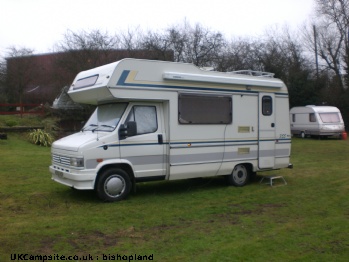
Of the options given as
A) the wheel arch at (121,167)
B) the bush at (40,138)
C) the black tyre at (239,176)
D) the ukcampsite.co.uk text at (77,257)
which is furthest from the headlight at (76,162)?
the bush at (40,138)

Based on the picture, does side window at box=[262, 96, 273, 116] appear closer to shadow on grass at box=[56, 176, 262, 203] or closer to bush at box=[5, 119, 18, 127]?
shadow on grass at box=[56, 176, 262, 203]

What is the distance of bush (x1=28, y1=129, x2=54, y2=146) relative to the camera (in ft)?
62.0

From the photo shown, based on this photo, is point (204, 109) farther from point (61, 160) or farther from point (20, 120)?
point (20, 120)

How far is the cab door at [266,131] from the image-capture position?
9.94 meters

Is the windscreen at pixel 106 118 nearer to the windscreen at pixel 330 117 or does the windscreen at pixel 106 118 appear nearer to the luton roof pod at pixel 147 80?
the luton roof pod at pixel 147 80

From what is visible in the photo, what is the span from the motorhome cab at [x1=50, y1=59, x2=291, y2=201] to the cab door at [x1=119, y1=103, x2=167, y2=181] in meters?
0.02

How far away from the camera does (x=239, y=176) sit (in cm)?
985

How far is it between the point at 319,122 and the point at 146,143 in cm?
2185

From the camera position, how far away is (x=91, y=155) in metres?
7.47

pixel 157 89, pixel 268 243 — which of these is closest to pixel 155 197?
pixel 157 89

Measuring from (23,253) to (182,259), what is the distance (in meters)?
2.07

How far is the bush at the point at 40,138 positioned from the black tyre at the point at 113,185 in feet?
39.8

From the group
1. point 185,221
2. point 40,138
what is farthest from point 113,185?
point 40,138

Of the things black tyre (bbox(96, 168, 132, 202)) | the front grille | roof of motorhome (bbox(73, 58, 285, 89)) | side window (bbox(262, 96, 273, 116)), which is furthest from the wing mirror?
side window (bbox(262, 96, 273, 116))
